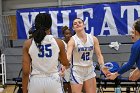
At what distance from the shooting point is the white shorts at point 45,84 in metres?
3.13

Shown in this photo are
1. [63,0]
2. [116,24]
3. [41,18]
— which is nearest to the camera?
[41,18]

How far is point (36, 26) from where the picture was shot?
3160 mm

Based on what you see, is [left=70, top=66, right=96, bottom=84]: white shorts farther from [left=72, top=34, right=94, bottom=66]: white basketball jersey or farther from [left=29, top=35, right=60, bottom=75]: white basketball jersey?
[left=29, top=35, right=60, bottom=75]: white basketball jersey

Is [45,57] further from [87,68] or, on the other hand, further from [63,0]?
[63,0]

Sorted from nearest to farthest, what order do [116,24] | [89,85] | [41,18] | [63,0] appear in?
[41,18] < [89,85] < [116,24] < [63,0]

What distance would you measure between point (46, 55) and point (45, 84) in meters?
0.30

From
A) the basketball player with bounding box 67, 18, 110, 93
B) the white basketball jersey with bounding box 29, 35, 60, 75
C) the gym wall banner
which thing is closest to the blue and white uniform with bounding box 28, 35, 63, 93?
the white basketball jersey with bounding box 29, 35, 60, 75

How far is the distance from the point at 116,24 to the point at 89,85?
470 cm

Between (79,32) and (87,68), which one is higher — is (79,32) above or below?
above

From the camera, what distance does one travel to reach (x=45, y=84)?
123 inches

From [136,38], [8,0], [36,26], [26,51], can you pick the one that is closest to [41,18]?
[36,26]

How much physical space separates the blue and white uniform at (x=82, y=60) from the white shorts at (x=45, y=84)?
159 centimetres

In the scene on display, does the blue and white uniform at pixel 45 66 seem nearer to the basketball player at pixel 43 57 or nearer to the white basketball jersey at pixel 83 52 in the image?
the basketball player at pixel 43 57

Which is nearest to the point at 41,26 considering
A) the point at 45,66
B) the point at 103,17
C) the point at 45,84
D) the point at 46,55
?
the point at 46,55
